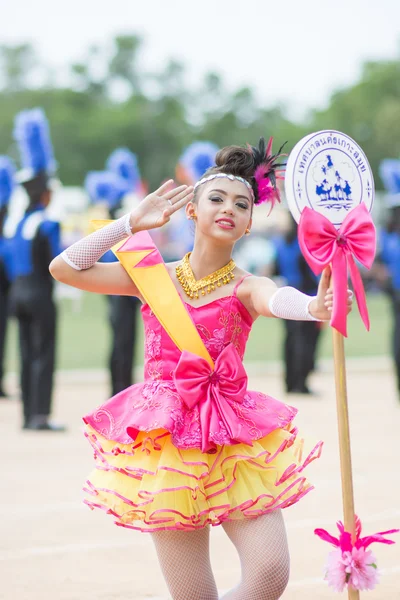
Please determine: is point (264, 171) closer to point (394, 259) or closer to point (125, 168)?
point (394, 259)

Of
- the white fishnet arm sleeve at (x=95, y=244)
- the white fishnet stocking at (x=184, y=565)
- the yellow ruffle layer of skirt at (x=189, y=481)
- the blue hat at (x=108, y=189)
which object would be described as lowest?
the white fishnet stocking at (x=184, y=565)

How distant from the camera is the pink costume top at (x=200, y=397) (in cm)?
380

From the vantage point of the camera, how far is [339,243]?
3715mm

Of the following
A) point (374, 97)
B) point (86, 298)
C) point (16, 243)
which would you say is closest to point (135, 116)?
point (374, 97)

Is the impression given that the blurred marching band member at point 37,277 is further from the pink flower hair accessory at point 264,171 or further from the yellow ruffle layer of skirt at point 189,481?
the yellow ruffle layer of skirt at point 189,481

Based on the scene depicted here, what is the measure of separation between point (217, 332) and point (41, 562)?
6.35 feet

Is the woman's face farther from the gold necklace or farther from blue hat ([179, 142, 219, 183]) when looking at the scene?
blue hat ([179, 142, 219, 183])

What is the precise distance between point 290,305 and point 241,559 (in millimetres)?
930

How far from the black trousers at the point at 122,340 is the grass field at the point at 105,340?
3.85 meters

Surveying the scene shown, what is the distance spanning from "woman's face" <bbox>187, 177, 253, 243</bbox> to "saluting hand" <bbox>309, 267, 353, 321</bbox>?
492mm

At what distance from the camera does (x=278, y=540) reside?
3756 mm

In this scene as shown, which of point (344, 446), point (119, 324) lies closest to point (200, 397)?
point (344, 446)

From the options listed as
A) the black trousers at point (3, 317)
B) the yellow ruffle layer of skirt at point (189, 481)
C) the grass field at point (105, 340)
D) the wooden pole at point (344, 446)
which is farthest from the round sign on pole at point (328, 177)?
the grass field at point (105, 340)

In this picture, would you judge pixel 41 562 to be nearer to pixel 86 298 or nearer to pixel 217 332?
A: pixel 217 332
